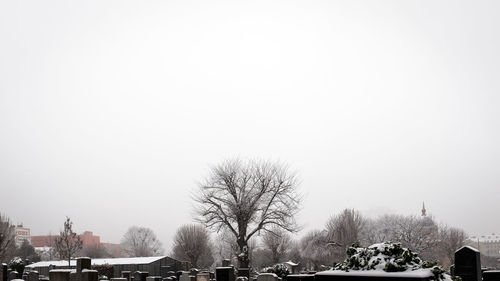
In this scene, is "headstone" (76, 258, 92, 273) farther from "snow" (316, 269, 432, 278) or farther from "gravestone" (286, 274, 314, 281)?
"snow" (316, 269, 432, 278)

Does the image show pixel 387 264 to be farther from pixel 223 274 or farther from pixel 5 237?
pixel 5 237

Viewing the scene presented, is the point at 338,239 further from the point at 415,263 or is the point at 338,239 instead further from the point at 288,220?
the point at 415,263

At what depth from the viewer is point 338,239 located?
1657 inches

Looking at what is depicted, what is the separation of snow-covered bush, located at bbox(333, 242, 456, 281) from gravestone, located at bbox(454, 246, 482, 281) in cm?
577

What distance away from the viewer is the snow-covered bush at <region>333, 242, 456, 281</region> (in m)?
6.89

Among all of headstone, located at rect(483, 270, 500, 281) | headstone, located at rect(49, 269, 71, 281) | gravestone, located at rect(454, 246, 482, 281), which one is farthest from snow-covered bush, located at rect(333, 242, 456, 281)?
headstone, located at rect(49, 269, 71, 281)

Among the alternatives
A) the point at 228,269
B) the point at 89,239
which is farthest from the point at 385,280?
the point at 89,239

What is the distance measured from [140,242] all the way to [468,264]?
95311 millimetres

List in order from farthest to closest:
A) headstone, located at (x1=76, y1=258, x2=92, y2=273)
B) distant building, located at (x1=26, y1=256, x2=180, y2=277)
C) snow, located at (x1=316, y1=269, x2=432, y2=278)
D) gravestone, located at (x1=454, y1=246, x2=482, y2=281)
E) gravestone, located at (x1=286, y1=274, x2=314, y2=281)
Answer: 1. distant building, located at (x1=26, y1=256, x2=180, y2=277)
2. gravestone, located at (x1=286, y1=274, x2=314, y2=281)
3. gravestone, located at (x1=454, y1=246, x2=482, y2=281)
4. headstone, located at (x1=76, y1=258, x2=92, y2=273)
5. snow, located at (x1=316, y1=269, x2=432, y2=278)

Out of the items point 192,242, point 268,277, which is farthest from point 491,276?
point 192,242

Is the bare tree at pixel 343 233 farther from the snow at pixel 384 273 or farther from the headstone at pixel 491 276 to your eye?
the snow at pixel 384 273

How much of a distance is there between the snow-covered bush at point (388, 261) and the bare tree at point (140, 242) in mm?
93009

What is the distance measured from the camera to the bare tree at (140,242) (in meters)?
97.0

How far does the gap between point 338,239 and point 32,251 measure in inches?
2310
